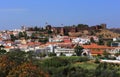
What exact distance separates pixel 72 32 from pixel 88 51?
32.5m

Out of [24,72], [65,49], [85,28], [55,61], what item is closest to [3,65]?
[24,72]

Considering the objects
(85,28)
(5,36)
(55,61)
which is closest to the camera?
(55,61)

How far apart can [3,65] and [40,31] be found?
7648 centimetres

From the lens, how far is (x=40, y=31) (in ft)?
302

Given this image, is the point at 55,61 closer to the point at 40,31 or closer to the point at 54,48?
the point at 54,48

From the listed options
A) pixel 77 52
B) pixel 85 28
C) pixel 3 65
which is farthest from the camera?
pixel 85 28

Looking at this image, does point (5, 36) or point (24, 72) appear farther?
point (5, 36)

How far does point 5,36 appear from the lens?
89.7 metres

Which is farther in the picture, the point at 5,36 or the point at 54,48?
the point at 5,36

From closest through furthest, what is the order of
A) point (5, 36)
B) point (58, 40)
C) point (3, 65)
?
1. point (3, 65)
2. point (58, 40)
3. point (5, 36)

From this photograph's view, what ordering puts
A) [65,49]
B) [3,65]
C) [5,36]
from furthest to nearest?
[5,36]
[65,49]
[3,65]

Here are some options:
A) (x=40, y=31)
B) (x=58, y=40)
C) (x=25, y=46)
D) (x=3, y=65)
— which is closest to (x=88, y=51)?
(x=25, y=46)

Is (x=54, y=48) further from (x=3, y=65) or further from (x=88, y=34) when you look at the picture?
(x=3, y=65)

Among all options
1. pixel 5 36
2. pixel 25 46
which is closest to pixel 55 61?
pixel 25 46
